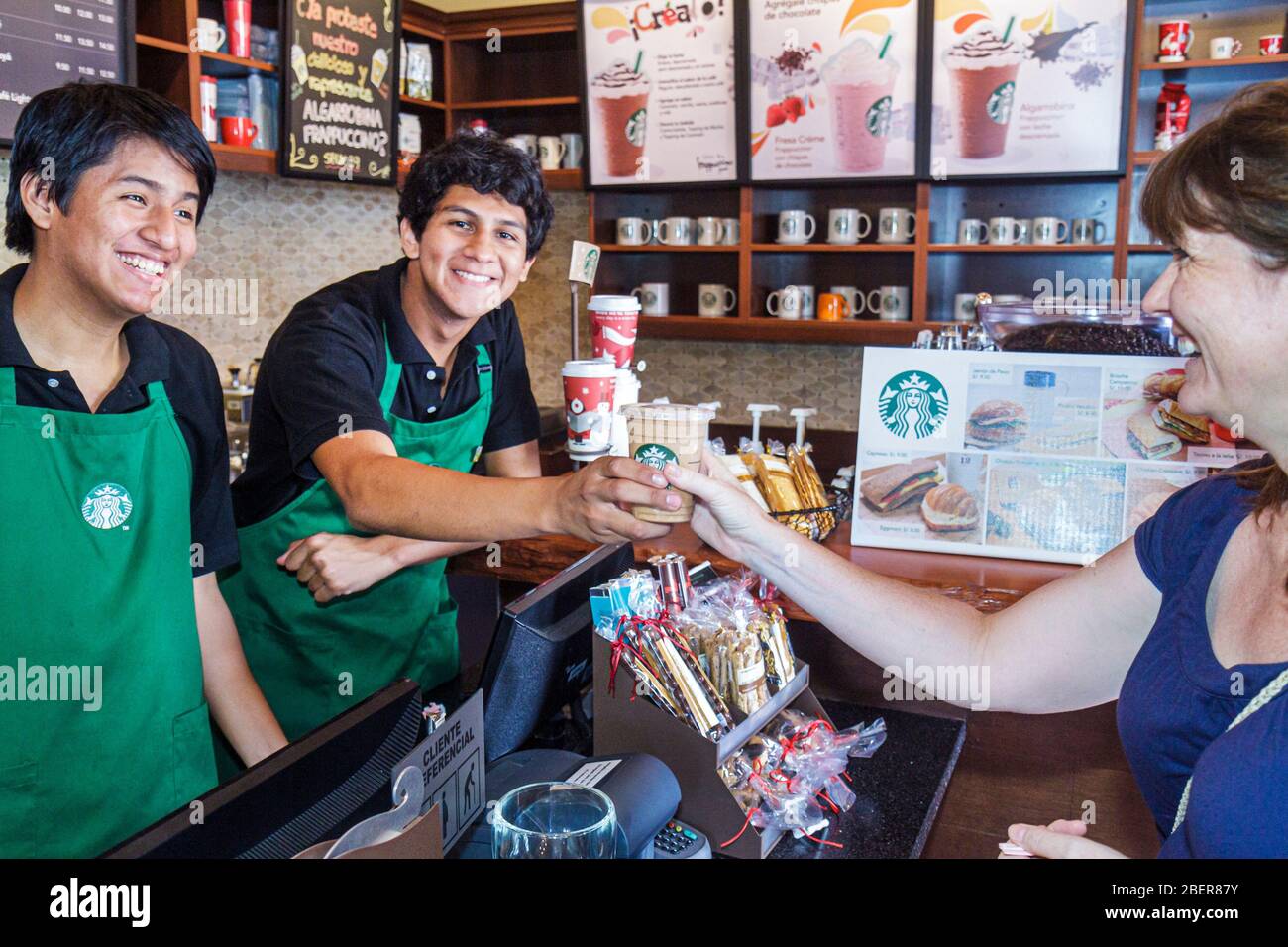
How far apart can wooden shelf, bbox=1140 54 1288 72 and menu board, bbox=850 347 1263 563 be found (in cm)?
273

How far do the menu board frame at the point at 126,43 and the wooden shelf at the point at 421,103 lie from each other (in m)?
1.44

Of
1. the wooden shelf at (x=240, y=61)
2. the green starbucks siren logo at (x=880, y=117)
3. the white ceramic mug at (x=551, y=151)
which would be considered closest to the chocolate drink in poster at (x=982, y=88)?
the green starbucks siren logo at (x=880, y=117)

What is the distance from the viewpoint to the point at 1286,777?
3.09ft

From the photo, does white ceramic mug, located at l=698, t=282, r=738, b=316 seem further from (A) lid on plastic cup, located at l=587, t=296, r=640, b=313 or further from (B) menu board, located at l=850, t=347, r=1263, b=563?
(B) menu board, located at l=850, t=347, r=1263, b=563

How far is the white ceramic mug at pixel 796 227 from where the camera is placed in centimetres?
460

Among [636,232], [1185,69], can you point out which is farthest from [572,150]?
[1185,69]

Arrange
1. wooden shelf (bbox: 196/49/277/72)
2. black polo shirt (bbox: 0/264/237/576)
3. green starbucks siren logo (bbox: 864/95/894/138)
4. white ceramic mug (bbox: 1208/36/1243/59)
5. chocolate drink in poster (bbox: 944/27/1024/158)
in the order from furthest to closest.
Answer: green starbucks siren logo (bbox: 864/95/894/138), chocolate drink in poster (bbox: 944/27/1024/158), white ceramic mug (bbox: 1208/36/1243/59), wooden shelf (bbox: 196/49/277/72), black polo shirt (bbox: 0/264/237/576)

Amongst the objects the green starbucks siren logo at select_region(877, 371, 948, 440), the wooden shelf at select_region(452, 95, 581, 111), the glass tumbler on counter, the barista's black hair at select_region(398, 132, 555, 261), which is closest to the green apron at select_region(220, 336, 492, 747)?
the barista's black hair at select_region(398, 132, 555, 261)

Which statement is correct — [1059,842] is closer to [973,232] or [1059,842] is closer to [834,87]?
[973,232]

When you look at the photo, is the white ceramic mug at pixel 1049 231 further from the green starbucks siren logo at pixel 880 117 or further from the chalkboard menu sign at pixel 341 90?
the chalkboard menu sign at pixel 341 90

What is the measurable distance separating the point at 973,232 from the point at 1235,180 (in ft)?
11.5

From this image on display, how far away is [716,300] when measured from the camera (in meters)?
4.82

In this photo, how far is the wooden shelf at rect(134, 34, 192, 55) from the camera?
3355 mm
